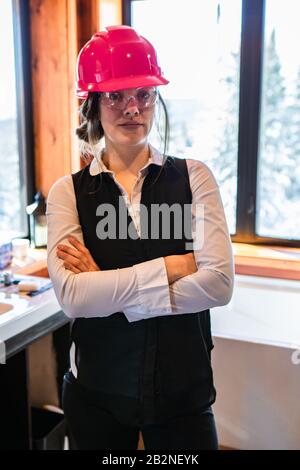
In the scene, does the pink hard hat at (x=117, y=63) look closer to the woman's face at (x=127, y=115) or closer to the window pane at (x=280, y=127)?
the woman's face at (x=127, y=115)

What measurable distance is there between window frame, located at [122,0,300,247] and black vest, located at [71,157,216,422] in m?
1.44

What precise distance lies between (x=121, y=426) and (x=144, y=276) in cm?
38

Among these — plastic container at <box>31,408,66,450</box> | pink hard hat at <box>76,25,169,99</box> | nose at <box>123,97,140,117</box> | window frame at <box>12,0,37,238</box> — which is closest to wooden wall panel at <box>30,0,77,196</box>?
window frame at <box>12,0,37,238</box>

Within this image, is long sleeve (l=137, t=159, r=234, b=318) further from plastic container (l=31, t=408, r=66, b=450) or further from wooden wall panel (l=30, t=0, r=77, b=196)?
wooden wall panel (l=30, t=0, r=77, b=196)

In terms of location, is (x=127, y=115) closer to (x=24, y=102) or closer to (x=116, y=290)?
(x=116, y=290)

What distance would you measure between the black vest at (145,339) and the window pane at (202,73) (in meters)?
1.49

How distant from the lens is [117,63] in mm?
1105

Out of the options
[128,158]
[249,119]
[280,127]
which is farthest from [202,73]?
[128,158]

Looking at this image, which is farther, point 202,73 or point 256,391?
point 202,73

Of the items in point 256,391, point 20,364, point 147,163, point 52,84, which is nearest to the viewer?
point 147,163

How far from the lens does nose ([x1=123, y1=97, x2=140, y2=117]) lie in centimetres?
110

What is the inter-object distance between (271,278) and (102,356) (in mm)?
1351

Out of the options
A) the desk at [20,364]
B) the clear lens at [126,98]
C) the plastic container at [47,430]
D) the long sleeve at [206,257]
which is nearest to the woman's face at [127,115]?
the clear lens at [126,98]
